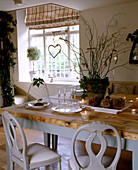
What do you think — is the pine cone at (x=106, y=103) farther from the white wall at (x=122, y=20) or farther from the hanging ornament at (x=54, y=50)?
the hanging ornament at (x=54, y=50)

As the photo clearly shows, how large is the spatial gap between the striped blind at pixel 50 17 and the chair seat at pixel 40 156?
443 cm

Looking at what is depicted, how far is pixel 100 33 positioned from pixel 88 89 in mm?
3372

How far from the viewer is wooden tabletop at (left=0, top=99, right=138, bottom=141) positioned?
1688 millimetres

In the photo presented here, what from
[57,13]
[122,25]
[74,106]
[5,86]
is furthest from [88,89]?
[57,13]

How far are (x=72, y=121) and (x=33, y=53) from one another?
508 cm

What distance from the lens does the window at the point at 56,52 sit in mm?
6449

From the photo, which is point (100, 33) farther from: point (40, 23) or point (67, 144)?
point (67, 144)

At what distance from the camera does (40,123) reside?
85.2 inches

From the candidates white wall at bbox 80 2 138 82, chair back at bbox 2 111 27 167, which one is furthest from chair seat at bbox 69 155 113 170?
white wall at bbox 80 2 138 82

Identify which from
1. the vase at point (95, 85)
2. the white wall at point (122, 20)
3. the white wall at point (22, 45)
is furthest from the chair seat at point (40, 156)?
the white wall at point (22, 45)

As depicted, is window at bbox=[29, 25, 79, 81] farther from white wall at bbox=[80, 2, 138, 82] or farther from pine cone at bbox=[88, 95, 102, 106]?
pine cone at bbox=[88, 95, 102, 106]

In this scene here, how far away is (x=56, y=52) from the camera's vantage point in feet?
22.1

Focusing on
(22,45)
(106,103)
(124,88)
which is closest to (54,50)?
(22,45)

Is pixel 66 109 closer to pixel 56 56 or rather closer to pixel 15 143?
pixel 15 143
